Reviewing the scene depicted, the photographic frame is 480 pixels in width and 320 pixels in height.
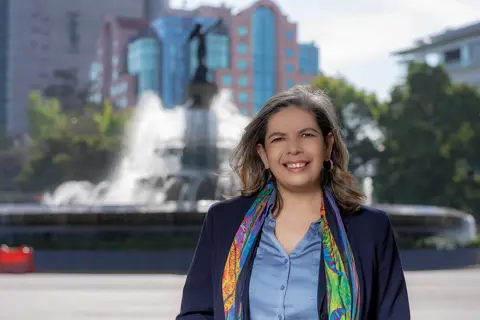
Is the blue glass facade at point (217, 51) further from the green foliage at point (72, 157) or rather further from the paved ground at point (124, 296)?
the paved ground at point (124, 296)

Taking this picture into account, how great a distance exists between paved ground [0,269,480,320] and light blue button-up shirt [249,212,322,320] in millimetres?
11406

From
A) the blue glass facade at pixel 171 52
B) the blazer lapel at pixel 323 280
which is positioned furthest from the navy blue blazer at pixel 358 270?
the blue glass facade at pixel 171 52

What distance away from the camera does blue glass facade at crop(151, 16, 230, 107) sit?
167875 mm

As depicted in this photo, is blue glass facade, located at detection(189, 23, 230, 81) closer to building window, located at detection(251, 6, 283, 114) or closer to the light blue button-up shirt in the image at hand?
building window, located at detection(251, 6, 283, 114)

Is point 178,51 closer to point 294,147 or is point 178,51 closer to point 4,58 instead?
point 4,58

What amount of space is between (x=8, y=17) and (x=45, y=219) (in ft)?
491

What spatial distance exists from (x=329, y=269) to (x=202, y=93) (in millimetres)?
35057

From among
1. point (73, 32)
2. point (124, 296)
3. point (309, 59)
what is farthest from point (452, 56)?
point (124, 296)

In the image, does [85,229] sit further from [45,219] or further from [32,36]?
[32,36]

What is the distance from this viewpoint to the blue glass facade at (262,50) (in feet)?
536

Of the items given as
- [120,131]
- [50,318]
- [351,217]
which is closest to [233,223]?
[351,217]

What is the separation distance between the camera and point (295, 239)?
11.8ft

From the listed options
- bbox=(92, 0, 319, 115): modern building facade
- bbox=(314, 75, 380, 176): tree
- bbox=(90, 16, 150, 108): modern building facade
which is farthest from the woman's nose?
bbox=(90, 16, 150, 108): modern building facade

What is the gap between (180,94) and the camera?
174m
